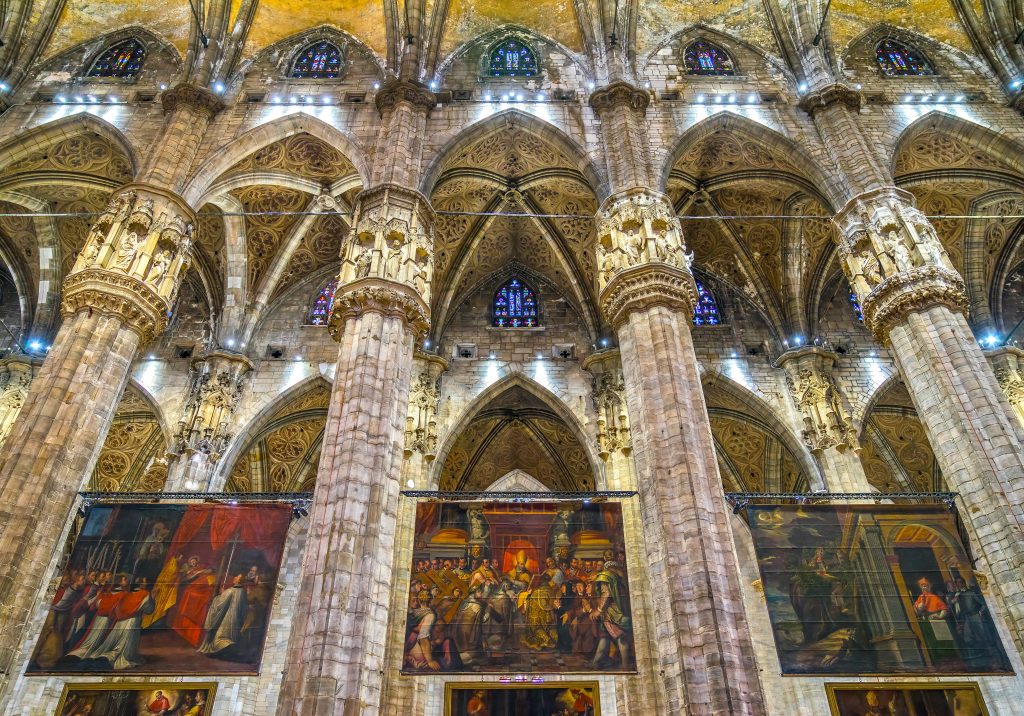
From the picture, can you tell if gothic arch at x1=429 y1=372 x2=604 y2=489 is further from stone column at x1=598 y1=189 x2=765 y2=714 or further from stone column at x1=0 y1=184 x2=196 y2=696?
Result: stone column at x1=0 y1=184 x2=196 y2=696

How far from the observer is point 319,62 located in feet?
56.5

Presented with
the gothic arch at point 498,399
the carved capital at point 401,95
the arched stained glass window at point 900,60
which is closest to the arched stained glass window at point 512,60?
the carved capital at point 401,95

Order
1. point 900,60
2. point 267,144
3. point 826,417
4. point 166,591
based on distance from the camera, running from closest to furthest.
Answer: point 166,591
point 267,144
point 826,417
point 900,60

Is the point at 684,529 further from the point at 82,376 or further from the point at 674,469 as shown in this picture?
the point at 82,376

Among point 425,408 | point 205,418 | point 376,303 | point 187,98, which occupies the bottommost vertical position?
point 376,303

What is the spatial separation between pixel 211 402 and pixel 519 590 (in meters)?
9.48

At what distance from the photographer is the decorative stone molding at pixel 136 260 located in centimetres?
1139

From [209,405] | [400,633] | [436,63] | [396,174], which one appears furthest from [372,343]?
[436,63]

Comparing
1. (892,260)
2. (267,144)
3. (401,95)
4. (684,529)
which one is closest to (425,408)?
(267,144)

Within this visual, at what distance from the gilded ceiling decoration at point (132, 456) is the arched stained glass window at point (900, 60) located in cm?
1988

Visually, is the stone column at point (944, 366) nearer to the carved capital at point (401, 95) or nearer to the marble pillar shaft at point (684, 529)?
the marble pillar shaft at point (684, 529)

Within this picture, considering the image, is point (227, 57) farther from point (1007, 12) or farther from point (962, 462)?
point (1007, 12)

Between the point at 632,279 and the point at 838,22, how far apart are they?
10.6 metres

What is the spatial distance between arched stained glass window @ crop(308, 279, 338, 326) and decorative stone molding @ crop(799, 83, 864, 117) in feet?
38.3
